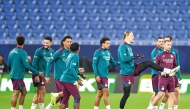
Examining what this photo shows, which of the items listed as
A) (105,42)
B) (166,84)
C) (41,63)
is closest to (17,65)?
(41,63)

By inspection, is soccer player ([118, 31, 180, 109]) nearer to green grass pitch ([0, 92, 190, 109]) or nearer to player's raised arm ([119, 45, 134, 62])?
player's raised arm ([119, 45, 134, 62])

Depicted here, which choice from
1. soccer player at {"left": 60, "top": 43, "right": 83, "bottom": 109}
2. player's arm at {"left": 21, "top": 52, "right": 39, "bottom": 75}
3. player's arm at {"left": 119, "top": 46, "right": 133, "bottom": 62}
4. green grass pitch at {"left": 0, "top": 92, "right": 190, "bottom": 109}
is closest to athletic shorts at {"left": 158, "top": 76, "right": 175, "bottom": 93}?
player's arm at {"left": 119, "top": 46, "right": 133, "bottom": 62}

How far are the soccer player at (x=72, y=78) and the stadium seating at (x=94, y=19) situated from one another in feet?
42.2

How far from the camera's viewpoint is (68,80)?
1210 cm

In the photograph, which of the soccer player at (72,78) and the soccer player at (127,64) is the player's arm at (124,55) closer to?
the soccer player at (127,64)

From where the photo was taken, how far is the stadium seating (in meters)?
25.6

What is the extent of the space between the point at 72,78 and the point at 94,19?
14434 millimetres

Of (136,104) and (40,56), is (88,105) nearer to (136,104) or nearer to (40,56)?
(136,104)

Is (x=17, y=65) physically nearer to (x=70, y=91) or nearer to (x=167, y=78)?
(x=70, y=91)

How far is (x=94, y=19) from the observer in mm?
26344

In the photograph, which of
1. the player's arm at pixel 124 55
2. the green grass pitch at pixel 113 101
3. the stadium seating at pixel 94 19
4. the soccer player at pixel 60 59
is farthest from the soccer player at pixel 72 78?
the stadium seating at pixel 94 19

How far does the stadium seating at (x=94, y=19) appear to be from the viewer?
84.0ft

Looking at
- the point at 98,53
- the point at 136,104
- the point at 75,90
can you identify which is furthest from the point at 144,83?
the point at 75,90

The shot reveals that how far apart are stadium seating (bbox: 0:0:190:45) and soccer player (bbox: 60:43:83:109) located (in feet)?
42.2
